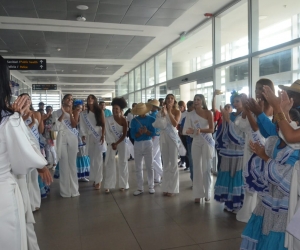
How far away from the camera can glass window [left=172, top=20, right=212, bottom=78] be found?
7.70 meters

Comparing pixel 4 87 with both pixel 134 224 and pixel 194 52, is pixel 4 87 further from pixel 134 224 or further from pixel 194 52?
pixel 194 52

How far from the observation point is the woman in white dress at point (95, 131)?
16.8 ft

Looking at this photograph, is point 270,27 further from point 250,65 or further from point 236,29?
point 236,29

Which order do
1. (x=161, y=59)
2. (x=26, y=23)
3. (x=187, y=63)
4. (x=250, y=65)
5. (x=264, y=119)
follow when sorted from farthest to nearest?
(x=161, y=59)
(x=187, y=63)
(x=26, y=23)
(x=250, y=65)
(x=264, y=119)

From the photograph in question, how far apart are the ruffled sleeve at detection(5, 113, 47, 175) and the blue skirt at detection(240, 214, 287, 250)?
1.52 meters

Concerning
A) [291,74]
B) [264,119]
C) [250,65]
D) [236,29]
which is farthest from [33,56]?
[264,119]

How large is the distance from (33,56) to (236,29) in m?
6.81

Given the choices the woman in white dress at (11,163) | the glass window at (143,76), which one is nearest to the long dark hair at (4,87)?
the woman in white dress at (11,163)

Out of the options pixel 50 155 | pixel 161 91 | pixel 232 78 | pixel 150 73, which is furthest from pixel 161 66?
pixel 50 155

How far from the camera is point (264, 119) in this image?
2.10 m

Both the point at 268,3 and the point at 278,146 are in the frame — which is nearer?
the point at 278,146

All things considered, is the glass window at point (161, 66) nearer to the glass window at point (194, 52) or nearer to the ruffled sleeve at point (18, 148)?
the glass window at point (194, 52)

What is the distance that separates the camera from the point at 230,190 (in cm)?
370

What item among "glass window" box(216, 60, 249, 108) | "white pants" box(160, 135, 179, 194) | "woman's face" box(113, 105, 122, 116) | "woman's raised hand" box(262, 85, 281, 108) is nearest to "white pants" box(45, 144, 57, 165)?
"woman's face" box(113, 105, 122, 116)
